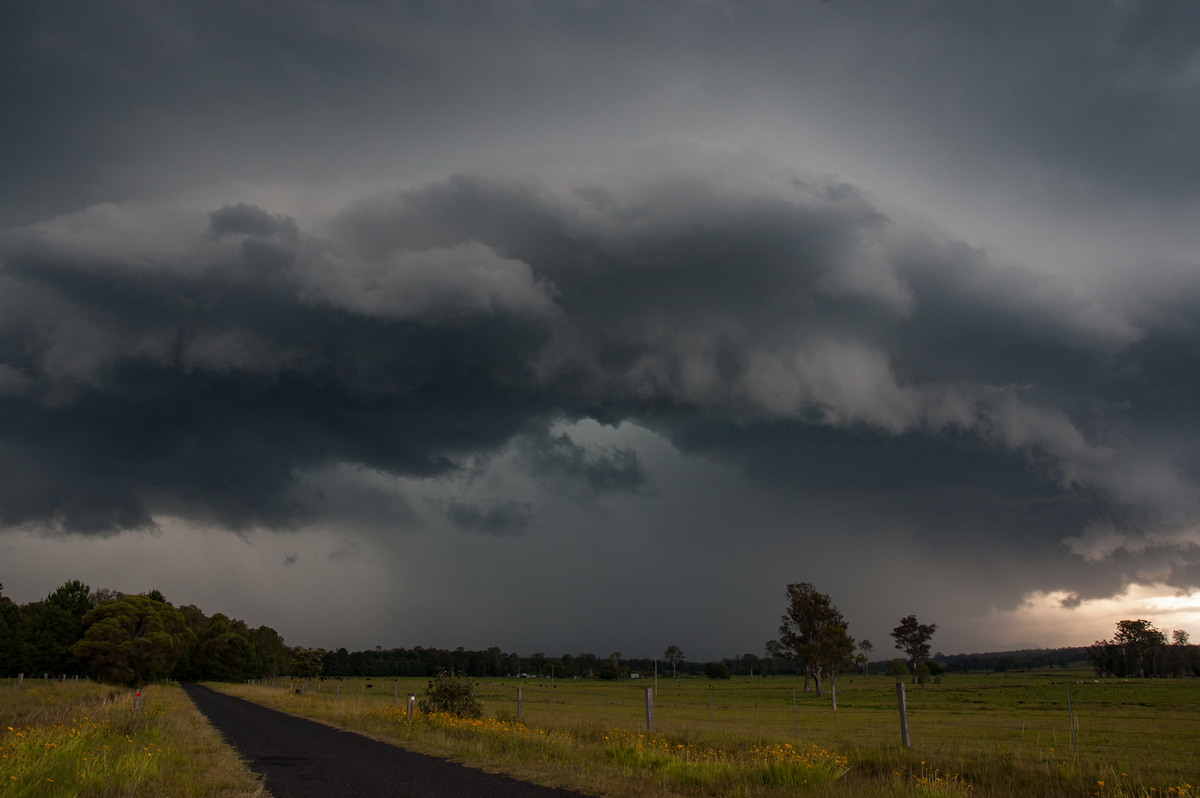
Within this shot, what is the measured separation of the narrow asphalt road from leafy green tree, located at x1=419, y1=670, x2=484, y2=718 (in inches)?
179

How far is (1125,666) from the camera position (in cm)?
15125

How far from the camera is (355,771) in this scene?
14.3 metres

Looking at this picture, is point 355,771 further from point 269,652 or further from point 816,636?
point 269,652

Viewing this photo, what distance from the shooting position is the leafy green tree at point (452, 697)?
27062mm

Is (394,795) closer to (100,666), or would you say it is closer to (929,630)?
(100,666)

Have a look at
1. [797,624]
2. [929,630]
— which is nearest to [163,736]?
[797,624]

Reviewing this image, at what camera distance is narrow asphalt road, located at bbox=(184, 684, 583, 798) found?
1170 centimetres

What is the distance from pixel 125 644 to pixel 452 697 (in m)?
62.5

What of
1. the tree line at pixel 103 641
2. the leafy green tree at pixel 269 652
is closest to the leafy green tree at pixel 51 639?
the tree line at pixel 103 641

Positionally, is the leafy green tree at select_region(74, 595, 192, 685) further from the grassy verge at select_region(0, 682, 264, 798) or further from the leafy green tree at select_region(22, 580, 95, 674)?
the grassy verge at select_region(0, 682, 264, 798)

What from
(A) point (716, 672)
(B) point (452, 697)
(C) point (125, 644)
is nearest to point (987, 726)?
(B) point (452, 697)

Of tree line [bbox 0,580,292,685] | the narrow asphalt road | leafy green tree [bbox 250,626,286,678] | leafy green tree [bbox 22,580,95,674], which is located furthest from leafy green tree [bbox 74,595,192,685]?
the narrow asphalt road

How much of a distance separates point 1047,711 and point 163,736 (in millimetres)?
57314

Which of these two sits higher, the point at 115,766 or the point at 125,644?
the point at 115,766
